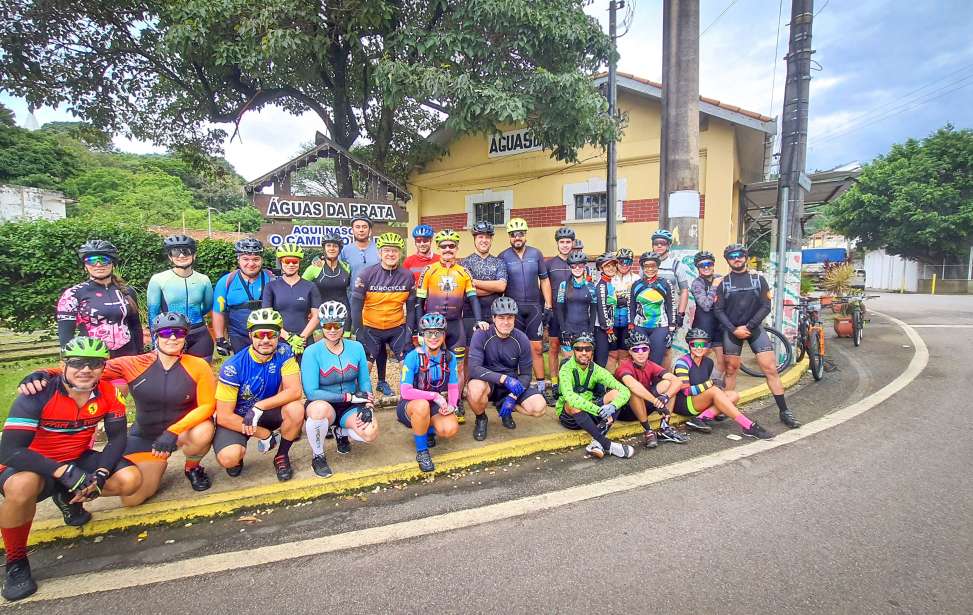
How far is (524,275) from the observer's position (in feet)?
18.7

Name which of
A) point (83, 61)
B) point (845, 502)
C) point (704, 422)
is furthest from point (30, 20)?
point (845, 502)

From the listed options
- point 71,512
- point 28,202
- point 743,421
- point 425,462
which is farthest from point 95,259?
point 28,202

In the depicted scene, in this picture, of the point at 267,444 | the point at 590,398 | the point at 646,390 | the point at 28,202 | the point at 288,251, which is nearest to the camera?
the point at 267,444

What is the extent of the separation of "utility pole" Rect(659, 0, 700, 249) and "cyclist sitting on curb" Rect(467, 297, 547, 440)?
11.0 feet

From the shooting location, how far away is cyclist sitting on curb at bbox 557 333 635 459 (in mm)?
4355

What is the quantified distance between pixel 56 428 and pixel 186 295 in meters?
1.93

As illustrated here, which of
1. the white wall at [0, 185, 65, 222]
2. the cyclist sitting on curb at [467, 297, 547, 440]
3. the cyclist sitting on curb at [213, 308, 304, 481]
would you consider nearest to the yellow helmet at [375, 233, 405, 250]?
the cyclist sitting on curb at [467, 297, 547, 440]

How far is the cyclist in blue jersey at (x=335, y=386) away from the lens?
392 centimetres

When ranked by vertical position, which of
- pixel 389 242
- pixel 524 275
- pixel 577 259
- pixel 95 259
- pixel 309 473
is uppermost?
pixel 389 242

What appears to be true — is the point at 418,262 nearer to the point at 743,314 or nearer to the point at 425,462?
the point at 425,462

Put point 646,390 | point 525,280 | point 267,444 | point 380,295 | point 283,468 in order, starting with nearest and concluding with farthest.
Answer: point 283,468, point 267,444, point 646,390, point 380,295, point 525,280

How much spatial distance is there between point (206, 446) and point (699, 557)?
12.0 ft

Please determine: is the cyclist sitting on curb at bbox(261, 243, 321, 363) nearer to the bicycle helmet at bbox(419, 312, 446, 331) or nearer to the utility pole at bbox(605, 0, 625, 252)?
the bicycle helmet at bbox(419, 312, 446, 331)

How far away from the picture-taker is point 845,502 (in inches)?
136
